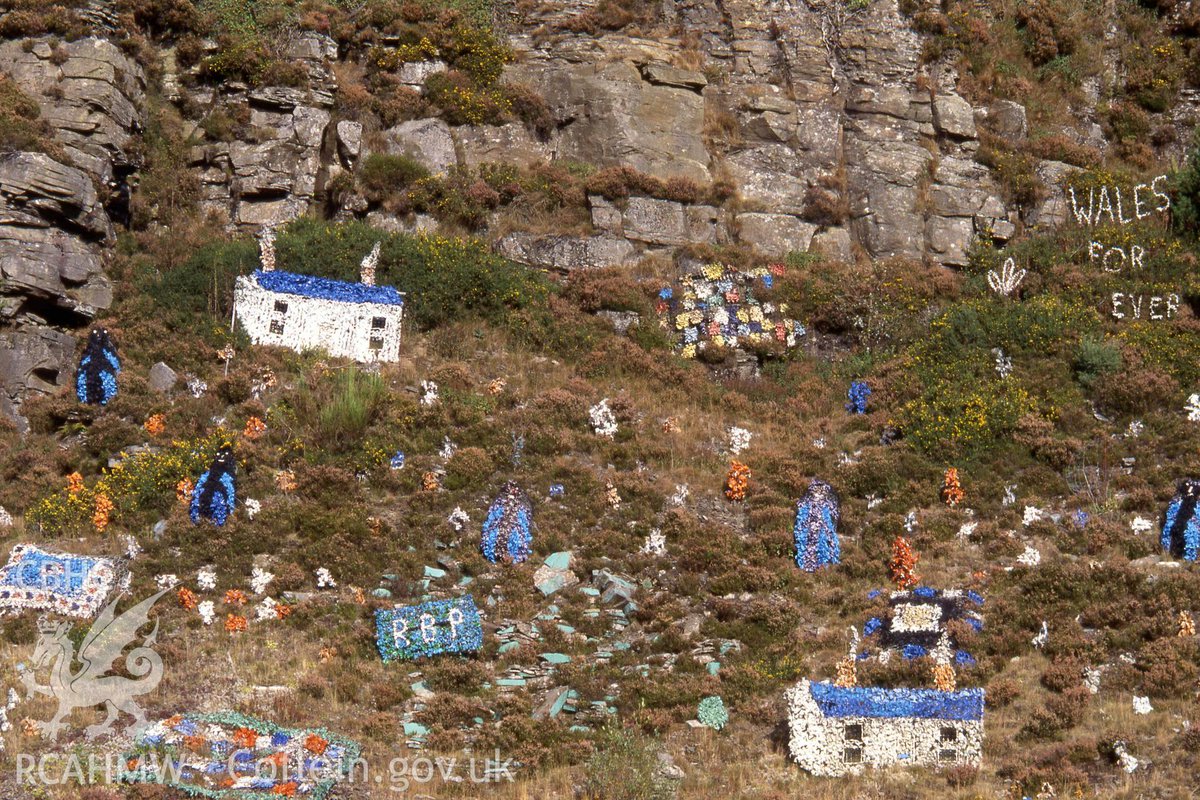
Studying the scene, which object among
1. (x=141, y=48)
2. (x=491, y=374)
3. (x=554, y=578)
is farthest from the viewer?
(x=141, y=48)

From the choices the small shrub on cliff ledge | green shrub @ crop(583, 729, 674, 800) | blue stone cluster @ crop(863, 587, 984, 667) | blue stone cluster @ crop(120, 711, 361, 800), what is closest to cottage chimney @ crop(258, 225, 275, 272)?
the small shrub on cliff ledge

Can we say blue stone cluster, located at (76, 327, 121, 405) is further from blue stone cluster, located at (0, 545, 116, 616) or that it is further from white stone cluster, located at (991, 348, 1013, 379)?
white stone cluster, located at (991, 348, 1013, 379)

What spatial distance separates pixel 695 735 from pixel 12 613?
12.3 m

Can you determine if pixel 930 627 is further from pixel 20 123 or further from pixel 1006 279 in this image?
pixel 20 123

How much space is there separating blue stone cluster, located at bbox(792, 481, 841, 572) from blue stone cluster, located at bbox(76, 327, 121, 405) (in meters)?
15.2

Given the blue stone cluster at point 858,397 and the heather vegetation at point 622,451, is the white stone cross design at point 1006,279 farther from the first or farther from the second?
the blue stone cluster at point 858,397

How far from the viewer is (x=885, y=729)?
70.1 feet

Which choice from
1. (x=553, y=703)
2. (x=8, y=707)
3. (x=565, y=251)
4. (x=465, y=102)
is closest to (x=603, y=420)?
(x=565, y=251)

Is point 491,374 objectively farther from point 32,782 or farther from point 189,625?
point 32,782

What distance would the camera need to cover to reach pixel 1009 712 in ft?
73.8

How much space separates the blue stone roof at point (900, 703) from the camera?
21359 millimetres

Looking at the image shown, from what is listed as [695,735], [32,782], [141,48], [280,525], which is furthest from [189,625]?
[141,48]

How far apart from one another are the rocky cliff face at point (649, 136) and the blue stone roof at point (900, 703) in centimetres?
1683

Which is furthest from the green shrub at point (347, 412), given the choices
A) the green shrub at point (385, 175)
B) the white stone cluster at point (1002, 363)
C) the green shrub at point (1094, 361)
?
the green shrub at point (1094, 361)
